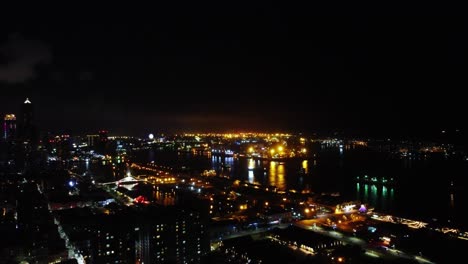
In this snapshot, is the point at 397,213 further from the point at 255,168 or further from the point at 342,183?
the point at 255,168

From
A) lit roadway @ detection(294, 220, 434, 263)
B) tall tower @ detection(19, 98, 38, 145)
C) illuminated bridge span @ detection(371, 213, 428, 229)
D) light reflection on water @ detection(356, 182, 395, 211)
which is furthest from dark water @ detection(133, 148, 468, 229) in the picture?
tall tower @ detection(19, 98, 38, 145)

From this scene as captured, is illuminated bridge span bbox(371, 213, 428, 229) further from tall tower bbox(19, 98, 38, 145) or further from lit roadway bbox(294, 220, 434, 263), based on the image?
tall tower bbox(19, 98, 38, 145)

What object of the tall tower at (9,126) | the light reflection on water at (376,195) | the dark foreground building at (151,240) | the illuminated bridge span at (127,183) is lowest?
the light reflection on water at (376,195)

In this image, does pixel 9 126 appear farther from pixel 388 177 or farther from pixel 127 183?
pixel 388 177

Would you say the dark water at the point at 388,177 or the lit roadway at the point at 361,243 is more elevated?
the lit roadway at the point at 361,243

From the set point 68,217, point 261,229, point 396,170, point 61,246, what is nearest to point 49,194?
point 68,217

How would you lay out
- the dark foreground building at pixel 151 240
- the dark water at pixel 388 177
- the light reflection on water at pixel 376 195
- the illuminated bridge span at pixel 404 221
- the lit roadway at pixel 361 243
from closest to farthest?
the dark foreground building at pixel 151 240
the lit roadway at pixel 361 243
the illuminated bridge span at pixel 404 221
the dark water at pixel 388 177
the light reflection on water at pixel 376 195

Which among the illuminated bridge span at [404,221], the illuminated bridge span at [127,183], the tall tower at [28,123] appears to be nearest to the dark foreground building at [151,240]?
the illuminated bridge span at [404,221]

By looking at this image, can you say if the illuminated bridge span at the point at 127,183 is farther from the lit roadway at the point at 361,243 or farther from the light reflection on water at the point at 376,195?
the light reflection on water at the point at 376,195
